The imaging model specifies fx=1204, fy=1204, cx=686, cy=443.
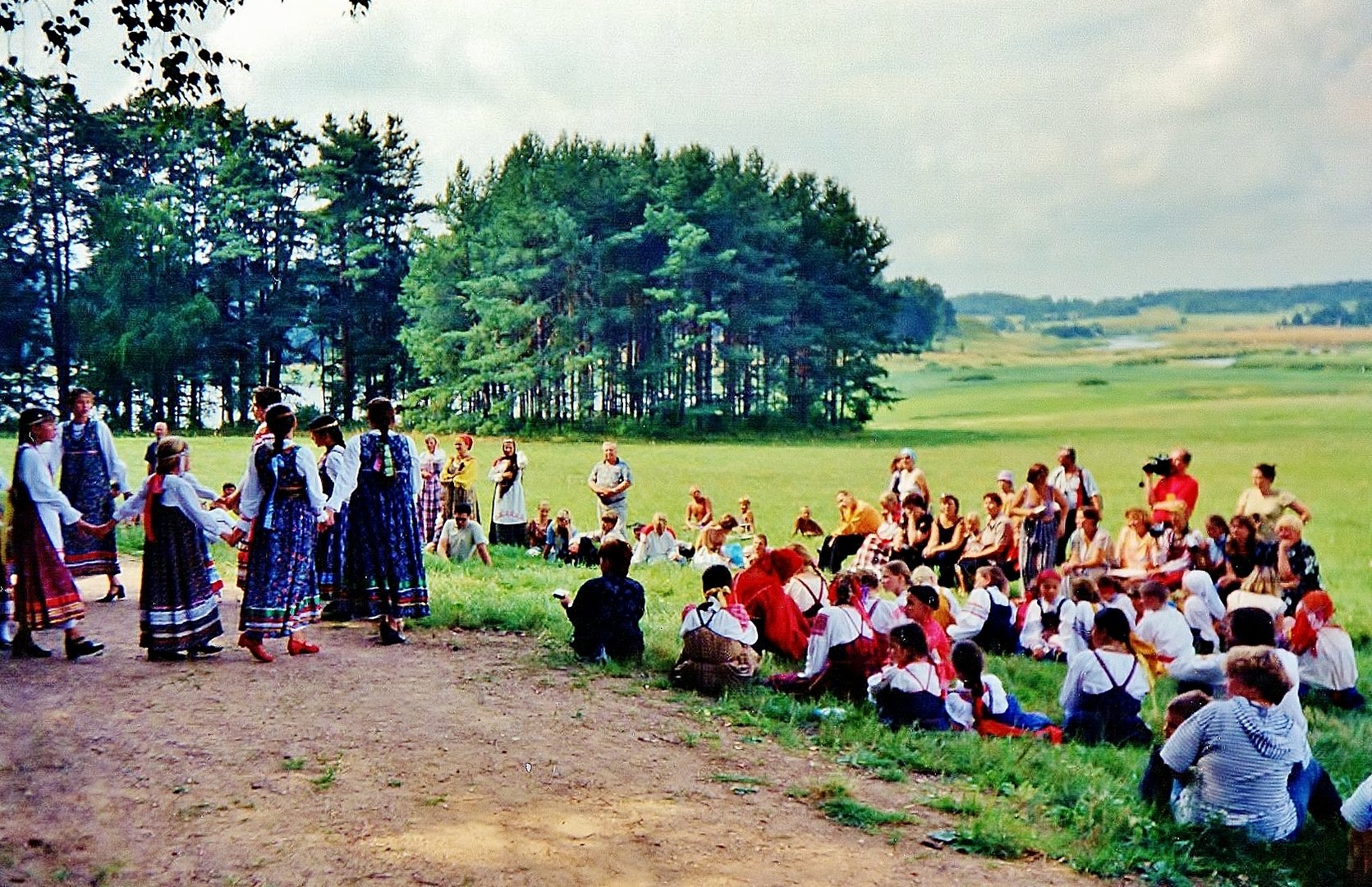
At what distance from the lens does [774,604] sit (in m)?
7.35

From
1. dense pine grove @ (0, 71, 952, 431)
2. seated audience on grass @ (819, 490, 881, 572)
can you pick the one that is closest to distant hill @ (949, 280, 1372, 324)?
dense pine grove @ (0, 71, 952, 431)

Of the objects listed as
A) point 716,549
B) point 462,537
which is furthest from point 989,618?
point 462,537

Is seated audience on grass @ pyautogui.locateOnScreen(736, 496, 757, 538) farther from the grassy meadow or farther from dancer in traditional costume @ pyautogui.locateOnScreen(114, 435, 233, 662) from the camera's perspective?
dancer in traditional costume @ pyautogui.locateOnScreen(114, 435, 233, 662)

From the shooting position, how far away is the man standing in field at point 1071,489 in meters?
9.91

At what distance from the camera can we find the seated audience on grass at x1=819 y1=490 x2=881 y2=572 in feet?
37.3

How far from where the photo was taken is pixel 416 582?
7246mm

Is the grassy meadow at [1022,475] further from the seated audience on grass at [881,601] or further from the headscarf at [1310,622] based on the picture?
the seated audience on grass at [881,601]

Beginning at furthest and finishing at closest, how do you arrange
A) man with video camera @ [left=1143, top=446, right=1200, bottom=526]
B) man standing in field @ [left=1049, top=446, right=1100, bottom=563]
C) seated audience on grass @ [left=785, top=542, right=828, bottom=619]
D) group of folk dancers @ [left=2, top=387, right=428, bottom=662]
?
man standing in field @ [left=1049, top=446, right=1100, bottom=563], man with video camera @ [left=1143, top=446, right=1200, bottom=526], seated audience on grass @ [left=785, top=542, right=828, bottom=619], group of folk dancers @ [left=2, top=387, right=428, bottom=662]

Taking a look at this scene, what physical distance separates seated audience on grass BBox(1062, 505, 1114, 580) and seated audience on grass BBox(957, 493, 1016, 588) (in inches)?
24.9

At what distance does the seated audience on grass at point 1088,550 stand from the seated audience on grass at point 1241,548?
84cm

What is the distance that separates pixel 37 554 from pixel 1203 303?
11133 mm

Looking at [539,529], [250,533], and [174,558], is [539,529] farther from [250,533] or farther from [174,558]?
[174,558]

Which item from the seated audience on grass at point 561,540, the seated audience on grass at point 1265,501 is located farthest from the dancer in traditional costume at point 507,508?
the seated audience on grass at point 1265,501

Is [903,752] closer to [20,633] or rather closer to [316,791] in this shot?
[316,791]
